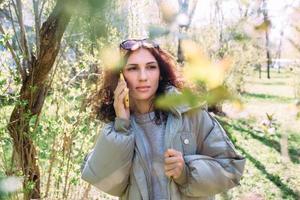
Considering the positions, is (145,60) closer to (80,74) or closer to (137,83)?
(137,83)

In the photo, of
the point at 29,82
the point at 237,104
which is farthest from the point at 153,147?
the point at 29,82

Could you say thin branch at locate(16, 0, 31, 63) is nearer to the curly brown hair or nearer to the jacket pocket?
the curly brown hair

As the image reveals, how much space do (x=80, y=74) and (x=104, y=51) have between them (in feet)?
13.9

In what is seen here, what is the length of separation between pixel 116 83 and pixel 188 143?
1.35ft

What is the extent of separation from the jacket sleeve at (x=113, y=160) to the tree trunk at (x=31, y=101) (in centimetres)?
156

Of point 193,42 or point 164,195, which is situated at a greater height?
point 193,42

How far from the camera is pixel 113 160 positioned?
2.04 m

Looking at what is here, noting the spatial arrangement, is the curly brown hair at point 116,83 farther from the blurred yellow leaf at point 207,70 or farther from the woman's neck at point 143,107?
the blurred yellow leaf at point 207,70

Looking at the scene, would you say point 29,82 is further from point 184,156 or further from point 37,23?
point 184,156

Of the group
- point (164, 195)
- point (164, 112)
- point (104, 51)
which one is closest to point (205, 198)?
point (164, 195)

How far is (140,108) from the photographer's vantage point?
7.18 ft

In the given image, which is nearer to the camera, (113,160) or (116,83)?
(113,160)

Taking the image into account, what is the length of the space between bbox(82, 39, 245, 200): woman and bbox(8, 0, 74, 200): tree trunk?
5.15 ft

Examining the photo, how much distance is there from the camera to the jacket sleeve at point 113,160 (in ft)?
6.68
